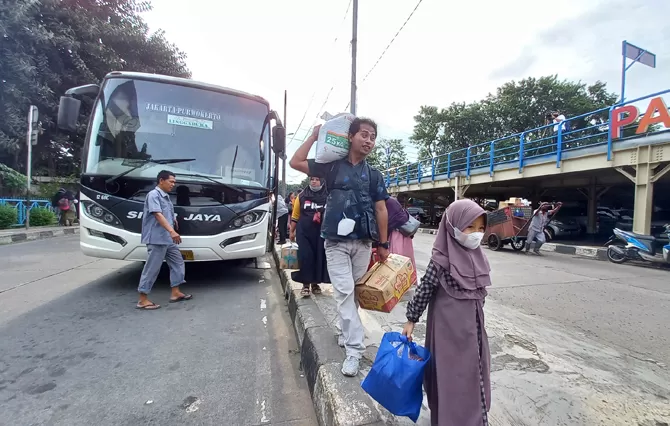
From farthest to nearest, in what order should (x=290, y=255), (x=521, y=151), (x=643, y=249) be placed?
(x=521, y=151) < (x=643, y=249) < (x=290, y=255)

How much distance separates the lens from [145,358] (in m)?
2.80

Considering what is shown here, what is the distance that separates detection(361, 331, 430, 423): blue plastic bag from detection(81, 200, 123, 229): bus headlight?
390 cm

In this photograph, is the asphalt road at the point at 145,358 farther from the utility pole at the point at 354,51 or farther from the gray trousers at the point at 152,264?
the utility pole at the point at 354,51

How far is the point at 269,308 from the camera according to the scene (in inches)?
168

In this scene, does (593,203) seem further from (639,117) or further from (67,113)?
(67,113)

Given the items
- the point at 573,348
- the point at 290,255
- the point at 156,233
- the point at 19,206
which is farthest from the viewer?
the point at 19,206

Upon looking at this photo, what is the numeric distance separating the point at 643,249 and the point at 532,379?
7.40m

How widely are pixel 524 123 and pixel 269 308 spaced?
28.9m

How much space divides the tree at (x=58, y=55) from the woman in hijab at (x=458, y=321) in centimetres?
1647

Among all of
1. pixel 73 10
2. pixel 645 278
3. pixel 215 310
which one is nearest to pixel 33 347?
pixel 215 310

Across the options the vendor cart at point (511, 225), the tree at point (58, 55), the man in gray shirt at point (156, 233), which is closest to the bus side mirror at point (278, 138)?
the man in gray shirt at point (156, 233)

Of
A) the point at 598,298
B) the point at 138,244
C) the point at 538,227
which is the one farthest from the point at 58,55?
the point at 598,298

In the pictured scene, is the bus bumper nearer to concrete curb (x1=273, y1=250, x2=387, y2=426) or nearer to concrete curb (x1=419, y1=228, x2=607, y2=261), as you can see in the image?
concrete curb (x1=273, y1=250, x2=387, y2=426)

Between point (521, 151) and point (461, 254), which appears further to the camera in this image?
point (521, 151)
